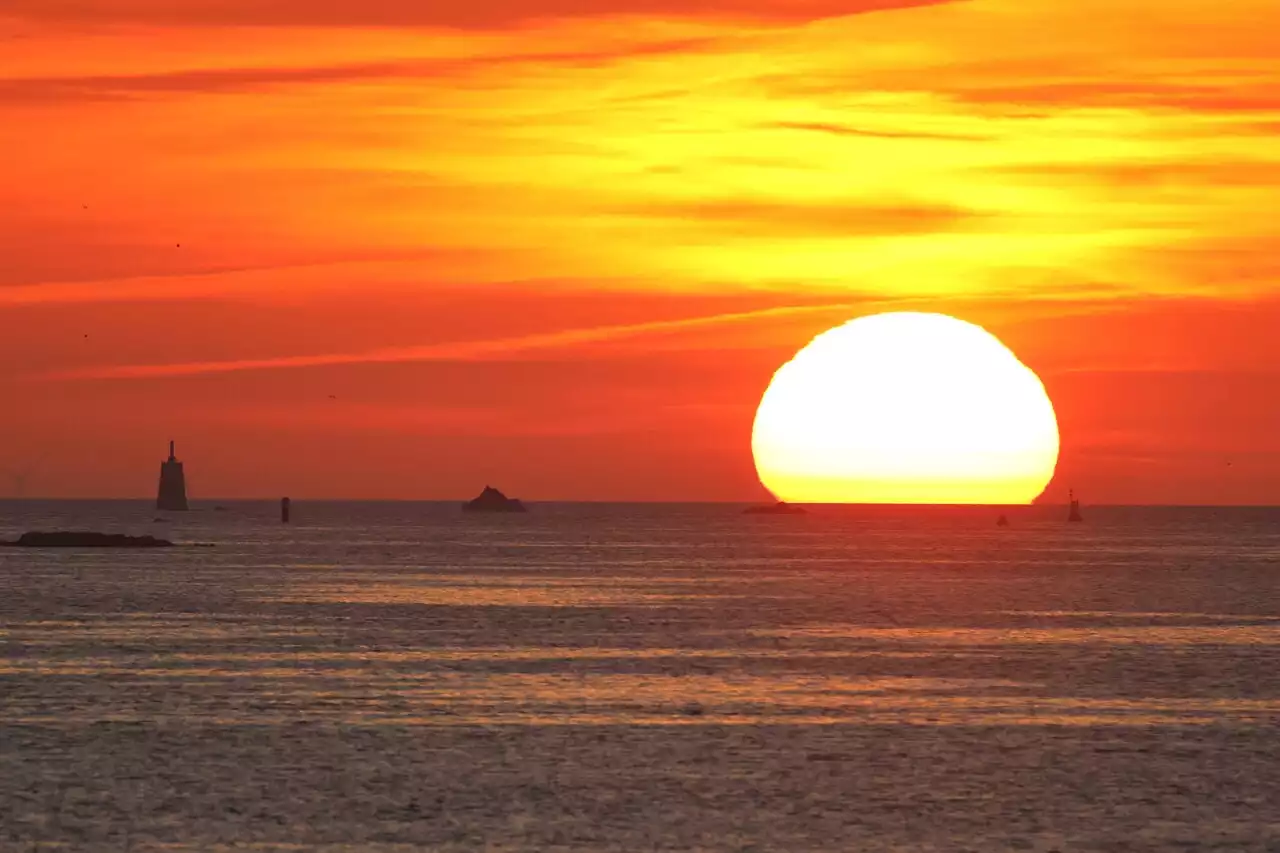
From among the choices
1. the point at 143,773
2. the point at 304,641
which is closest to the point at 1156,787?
the point at 143,773

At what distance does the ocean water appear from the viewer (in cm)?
3709

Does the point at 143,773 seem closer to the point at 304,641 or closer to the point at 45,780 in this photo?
the point at 45,780

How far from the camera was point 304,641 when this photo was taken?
82.1 m

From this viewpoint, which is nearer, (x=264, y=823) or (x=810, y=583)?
(x=264, y=823)

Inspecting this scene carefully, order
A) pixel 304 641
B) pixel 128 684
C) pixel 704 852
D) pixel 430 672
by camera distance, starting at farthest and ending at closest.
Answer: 1. pixel 304 641
2. pixel 430 672
3. pixel 128 684
4. pixel 704 852

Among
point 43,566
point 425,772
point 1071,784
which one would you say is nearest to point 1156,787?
point 1071,784

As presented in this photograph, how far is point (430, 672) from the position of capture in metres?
67.9

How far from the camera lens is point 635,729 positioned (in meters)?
51.2

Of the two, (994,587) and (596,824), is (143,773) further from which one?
(994,587)

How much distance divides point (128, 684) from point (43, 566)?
114 m

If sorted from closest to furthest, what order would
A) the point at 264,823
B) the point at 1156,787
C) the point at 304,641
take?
the point at 264,823, the point at 1156,787, the point at 304,641

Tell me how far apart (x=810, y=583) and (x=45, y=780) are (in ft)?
353

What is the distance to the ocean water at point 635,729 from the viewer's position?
3709 cm

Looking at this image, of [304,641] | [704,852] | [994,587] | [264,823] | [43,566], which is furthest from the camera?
[43,566]
